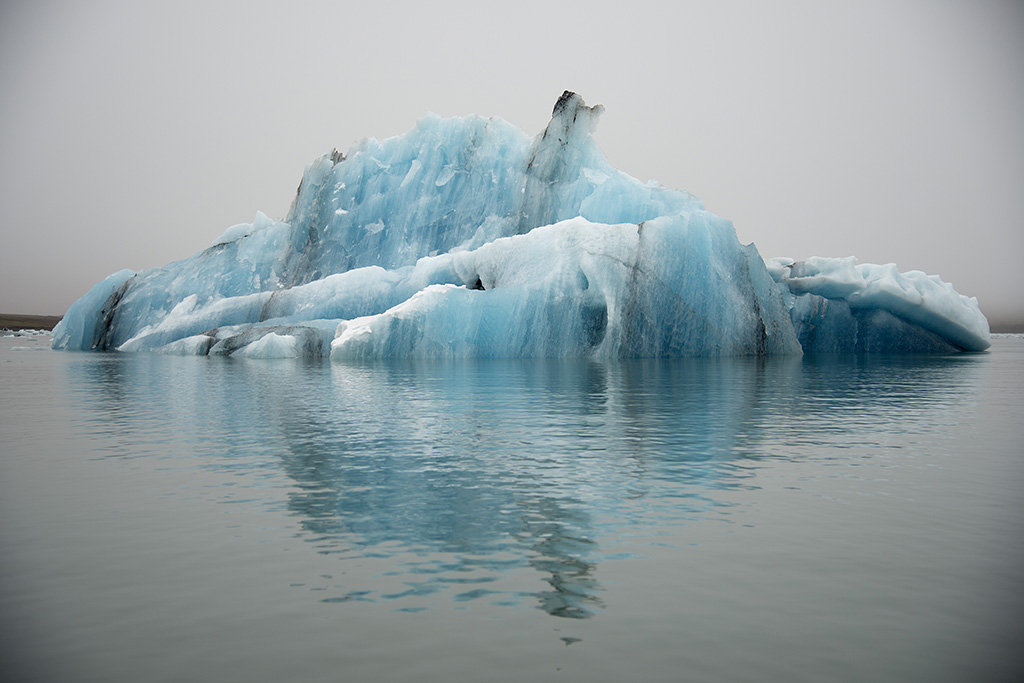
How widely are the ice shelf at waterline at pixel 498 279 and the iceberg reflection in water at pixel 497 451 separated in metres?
8.86

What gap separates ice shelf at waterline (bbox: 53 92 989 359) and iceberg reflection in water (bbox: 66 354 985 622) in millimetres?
8861

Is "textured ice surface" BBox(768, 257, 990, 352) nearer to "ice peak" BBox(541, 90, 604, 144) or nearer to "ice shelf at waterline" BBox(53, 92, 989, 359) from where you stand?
"ice shelf at waterline" BBox(53, 92, 989, 359)

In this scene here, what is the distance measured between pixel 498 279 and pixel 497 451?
2373cm

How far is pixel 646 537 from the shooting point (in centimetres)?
638

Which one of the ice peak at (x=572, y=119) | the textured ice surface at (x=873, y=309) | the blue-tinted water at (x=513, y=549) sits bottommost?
the blue-tinted water at (x=513, y=549)

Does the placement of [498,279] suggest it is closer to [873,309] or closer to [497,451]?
[873,309]

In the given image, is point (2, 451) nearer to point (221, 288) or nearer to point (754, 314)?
point (754, 314)

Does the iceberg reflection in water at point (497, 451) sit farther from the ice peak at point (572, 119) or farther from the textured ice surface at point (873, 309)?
the ice peak at point (572, 119)

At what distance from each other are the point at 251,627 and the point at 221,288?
42381 millimetres

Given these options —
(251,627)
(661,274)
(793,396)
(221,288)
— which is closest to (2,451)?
(251,627)

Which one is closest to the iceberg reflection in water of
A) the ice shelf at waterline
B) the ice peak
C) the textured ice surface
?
the ice shelf at waterline

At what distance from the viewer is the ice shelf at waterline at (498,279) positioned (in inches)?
1258

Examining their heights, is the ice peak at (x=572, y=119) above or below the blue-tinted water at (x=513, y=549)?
above

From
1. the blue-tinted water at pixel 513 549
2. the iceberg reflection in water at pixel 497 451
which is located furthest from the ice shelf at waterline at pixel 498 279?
the blue-tinted water at pixel 513 549
